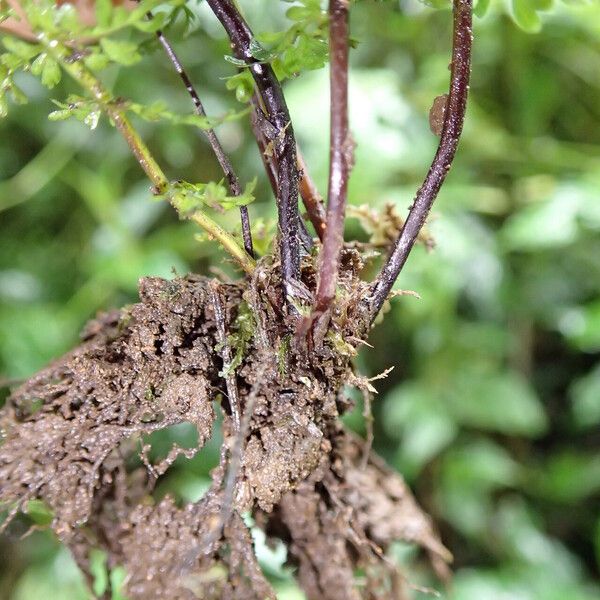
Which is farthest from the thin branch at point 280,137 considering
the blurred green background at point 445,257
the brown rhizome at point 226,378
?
the blurred green background at point 445,257

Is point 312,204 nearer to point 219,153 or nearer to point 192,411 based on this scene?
point 219,153

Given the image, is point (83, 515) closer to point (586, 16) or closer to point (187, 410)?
point (187, 410)

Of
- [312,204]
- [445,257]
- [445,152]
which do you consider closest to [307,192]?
[312,204]

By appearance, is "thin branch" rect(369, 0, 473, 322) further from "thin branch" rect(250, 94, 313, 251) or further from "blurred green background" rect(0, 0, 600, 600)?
"blurred green background" rect(0, 0, 600, 600)

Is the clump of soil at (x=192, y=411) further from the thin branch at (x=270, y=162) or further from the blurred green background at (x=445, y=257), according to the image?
the blurred green background at (x=445, y=257)

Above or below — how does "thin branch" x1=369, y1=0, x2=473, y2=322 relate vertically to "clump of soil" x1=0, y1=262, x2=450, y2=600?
above

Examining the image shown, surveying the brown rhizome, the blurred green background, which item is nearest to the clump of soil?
the brown rhizome

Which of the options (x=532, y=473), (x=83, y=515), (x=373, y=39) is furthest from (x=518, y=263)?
(x=83, y=515)
